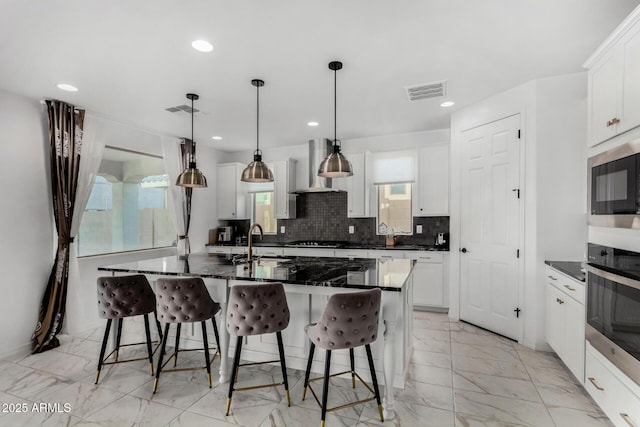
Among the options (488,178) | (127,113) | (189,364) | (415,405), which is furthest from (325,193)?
(415,405)

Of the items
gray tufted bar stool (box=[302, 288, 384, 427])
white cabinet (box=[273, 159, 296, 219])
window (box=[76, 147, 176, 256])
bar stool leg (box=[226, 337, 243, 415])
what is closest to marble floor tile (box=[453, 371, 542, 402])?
gray tufted bar stool (box=[302, 288, 384, 427])

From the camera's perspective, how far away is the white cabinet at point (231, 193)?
5969 mm

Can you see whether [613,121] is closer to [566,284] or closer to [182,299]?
[566,284]

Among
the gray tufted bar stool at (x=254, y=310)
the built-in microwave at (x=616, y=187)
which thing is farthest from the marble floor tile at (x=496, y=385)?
the gray tufted bar stool at (x=254, y=310)

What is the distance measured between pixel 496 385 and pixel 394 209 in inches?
120

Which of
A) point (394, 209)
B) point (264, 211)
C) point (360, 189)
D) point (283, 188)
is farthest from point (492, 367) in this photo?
point (264, 211)

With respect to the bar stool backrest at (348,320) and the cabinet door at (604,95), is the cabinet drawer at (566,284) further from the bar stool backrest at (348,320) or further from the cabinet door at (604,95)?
the bar stool backrest at (348,320)

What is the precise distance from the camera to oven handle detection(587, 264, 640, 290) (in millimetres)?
1665

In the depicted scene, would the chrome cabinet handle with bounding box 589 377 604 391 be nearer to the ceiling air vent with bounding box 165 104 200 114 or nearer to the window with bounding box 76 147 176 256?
the ceiling air vent with bounding box 165 104 200 114

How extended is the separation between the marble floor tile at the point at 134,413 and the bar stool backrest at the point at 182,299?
0.58 metres

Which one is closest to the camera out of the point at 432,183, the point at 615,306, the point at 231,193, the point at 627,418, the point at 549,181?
the point at 627,418

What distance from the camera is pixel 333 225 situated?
5.63m

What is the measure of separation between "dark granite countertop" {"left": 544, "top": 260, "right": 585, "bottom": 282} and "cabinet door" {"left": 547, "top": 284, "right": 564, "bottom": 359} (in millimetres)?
212

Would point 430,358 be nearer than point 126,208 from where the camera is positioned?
Yes
